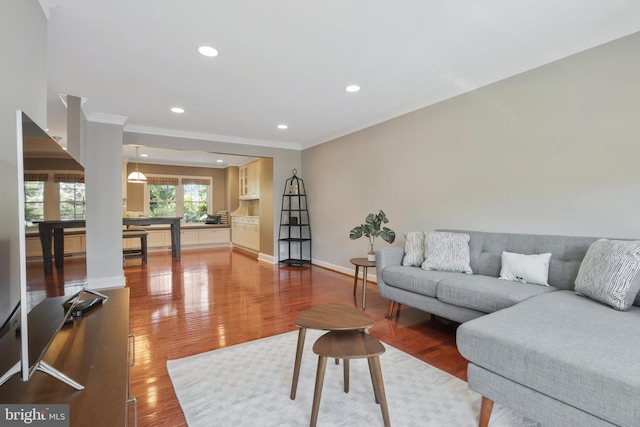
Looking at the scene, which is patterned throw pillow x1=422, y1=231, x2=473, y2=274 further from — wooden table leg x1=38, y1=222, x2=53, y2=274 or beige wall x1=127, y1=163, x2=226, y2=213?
beige wall x1=127, y1=163, x2=226, y2=213

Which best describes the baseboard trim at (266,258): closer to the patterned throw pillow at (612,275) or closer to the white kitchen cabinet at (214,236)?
the white kitchen cabinet at (214,236)

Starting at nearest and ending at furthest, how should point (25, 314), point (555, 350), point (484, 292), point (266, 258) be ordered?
point (25, 314), point (555, 350), point (484, 292), point (266, 258)

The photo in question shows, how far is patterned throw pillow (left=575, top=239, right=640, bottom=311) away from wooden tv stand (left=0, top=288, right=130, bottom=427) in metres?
2.42

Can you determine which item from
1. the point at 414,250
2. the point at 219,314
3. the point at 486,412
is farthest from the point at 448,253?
the point at 219,314

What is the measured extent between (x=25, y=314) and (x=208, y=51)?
2.35m

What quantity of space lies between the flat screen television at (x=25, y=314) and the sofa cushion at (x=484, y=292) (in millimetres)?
2299

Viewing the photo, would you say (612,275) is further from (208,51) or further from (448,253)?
(208,51)

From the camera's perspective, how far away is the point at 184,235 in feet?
27.8

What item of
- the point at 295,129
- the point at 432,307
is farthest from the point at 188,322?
the point at 295,129

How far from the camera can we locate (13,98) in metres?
1.32

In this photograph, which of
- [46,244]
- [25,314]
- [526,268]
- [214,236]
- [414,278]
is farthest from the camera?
[214,236]

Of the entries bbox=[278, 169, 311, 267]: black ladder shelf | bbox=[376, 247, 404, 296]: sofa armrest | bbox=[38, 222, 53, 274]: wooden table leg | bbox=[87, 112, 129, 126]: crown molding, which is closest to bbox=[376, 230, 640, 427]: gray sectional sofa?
bbox=[376, 247, 404, 296]: sofa armrest

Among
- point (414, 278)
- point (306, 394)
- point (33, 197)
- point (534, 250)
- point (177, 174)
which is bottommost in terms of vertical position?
point (306, 394)

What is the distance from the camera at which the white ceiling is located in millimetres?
2045
